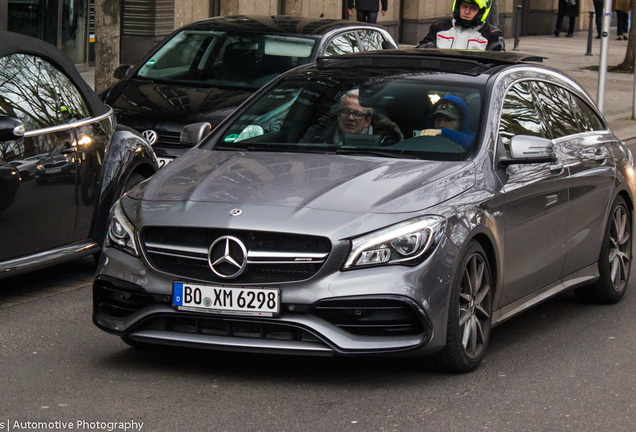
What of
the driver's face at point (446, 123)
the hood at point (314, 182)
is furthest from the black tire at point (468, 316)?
the driver's face at point (446, 123)

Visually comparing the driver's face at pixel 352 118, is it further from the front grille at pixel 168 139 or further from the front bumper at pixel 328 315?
the front grille at pixel 168 139

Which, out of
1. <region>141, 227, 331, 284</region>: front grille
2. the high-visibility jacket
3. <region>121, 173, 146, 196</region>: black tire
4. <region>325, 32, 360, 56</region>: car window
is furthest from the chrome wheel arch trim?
the high-visibility jacket

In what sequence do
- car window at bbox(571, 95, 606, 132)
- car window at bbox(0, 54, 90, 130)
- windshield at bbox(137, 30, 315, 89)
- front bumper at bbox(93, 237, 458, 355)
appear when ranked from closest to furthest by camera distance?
front bumper at bbox(93, 237, 458, 355)
car window at bbox(0, 54, 90, 130)
car window at bbox(571, 95, 606, 132)
windshield at bbox(137, 30, 315, 89)

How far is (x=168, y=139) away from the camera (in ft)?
33.2

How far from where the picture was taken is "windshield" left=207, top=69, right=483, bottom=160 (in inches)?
243

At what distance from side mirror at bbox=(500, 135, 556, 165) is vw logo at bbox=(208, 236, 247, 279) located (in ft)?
5.45

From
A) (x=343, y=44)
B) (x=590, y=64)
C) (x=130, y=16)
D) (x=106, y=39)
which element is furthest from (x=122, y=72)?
(x=590, y=64)

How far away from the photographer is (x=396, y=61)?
688cm

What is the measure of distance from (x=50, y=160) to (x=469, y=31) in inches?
235

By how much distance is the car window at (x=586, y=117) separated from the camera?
751 cm

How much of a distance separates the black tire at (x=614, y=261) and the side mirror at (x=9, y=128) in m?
3.65

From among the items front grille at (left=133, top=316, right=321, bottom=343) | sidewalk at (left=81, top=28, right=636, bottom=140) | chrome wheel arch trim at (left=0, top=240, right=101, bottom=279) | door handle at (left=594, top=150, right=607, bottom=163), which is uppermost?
door handle at (left=594, top=150, right=607, bottom=163)

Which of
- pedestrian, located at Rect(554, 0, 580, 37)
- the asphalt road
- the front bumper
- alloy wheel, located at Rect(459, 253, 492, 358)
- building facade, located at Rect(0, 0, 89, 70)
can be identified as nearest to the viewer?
the asphalt road

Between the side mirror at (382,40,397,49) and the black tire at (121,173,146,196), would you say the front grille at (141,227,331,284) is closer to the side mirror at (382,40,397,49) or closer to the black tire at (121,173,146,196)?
the black tire at (121,173,146,196)
